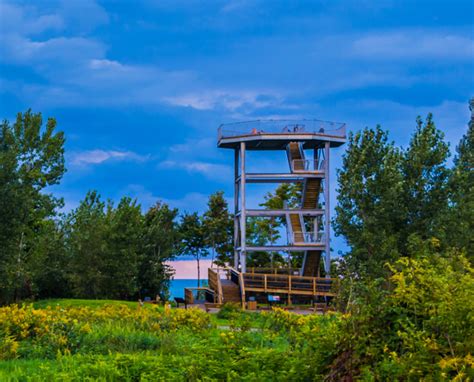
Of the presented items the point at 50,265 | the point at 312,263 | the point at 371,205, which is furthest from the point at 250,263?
the point at 371,205

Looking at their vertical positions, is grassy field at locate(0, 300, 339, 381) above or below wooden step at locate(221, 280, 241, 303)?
above

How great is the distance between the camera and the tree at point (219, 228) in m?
48.9

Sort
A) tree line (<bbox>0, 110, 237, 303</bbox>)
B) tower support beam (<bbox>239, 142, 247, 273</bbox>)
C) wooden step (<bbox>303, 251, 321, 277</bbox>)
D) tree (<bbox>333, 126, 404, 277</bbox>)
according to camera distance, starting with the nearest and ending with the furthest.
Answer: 1. tree (<bbox>333, 126, 404, 277</bbox>)
2. tree line (<bbox>0, 110, 237, 303</bbox>)
3. tower support beam (<bbox>239, 142, 247, 273</bbox>)
4. wooden step (<bbox>303, 251, 321, 277</bbox>)

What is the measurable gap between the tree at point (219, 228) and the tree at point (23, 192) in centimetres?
1369

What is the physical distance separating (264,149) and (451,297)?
3950cm

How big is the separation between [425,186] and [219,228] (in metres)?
23.7

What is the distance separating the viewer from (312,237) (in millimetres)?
40375

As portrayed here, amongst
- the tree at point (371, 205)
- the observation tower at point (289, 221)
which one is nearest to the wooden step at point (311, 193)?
the observation tower at point (289, 221)

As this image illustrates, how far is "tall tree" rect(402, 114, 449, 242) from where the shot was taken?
2680 centimetres

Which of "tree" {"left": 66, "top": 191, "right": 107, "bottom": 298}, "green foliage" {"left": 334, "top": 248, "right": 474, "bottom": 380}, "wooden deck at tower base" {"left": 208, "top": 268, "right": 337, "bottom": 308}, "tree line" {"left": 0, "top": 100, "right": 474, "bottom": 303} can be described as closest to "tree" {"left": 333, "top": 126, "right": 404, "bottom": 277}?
"tree line" {"left": 0, "top": 100, "right": 474, "bottom": 303}

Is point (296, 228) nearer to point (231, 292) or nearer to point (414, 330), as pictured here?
point (231, 292)

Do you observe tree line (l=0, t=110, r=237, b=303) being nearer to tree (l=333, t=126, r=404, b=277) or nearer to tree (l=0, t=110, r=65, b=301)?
tree (l=0, t=110, r=65, b=301)

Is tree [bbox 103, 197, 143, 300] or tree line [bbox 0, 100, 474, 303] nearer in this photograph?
tree line [bbox 0, 100, 474, 303]

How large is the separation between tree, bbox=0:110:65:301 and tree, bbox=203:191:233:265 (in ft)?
44.9
